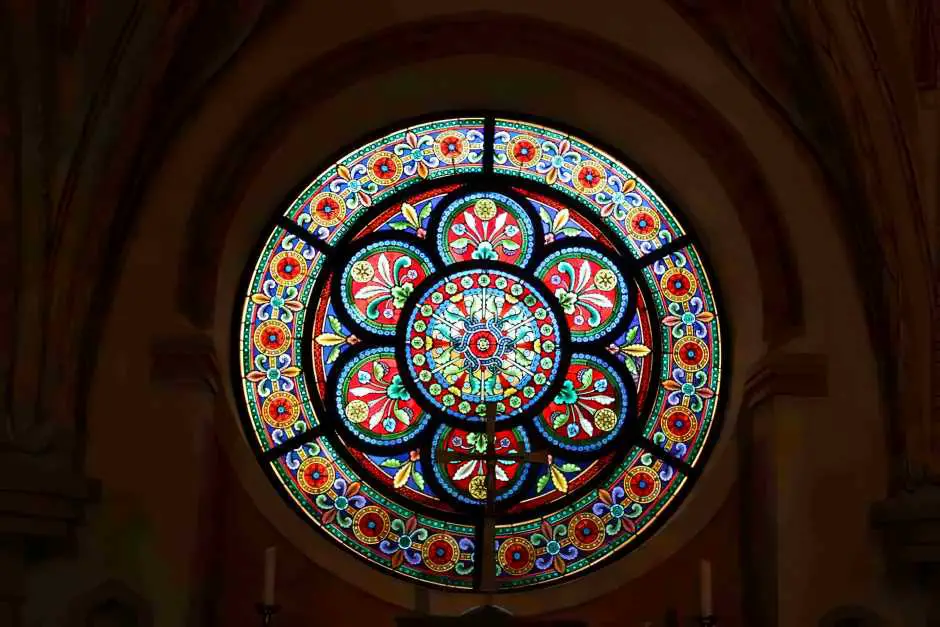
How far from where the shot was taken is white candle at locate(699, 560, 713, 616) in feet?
22.6

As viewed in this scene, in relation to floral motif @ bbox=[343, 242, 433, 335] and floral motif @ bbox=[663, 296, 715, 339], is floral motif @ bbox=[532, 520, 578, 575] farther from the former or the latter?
floral motif @ bbox=[343, 242, 433, 335]

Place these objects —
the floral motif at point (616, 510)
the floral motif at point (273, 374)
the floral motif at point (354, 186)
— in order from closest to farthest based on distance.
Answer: the floral motif at point (616, 510) → the floral motif at point (273, 374) → the floral motif at point (354, 186)

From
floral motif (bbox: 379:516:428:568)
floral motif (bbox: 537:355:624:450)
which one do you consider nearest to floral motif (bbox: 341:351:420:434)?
floral motif (bbox: 379:516:428:568)

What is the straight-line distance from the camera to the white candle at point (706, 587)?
6.89m

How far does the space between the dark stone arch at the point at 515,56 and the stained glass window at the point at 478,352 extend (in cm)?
57

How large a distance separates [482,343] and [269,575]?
6.72 feet
